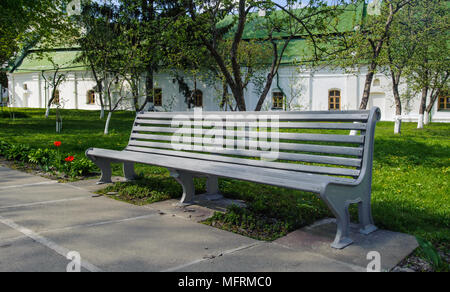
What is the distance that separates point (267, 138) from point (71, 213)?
2080mm

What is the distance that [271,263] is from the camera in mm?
2844

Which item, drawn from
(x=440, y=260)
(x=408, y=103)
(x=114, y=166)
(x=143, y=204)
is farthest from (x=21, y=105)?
(x=440, y=260)

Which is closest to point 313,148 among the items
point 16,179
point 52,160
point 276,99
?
point 16,179

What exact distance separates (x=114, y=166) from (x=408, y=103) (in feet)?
76.6

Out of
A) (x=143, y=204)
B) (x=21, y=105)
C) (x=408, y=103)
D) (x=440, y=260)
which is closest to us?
(x=440, y=260)

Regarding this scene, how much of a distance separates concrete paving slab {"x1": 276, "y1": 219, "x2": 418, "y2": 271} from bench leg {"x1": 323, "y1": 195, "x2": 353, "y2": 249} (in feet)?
0.15

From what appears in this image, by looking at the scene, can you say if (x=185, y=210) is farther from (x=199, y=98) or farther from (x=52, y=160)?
(x=199, y=98)

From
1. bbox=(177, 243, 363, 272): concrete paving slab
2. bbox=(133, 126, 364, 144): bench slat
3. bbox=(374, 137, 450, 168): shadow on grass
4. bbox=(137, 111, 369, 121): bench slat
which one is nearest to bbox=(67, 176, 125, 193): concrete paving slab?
bbox=(133, 126, 364, 144): bench slat

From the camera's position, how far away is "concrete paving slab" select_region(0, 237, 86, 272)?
2.70 meters

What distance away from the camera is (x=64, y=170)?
250 inches

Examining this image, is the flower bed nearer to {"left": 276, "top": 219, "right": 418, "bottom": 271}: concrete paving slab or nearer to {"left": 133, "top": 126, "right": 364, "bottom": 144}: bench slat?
{"left": 133, "top": 126, "right": 364, "bottom": 144}: bench slat

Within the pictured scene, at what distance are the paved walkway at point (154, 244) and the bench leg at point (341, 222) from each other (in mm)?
70

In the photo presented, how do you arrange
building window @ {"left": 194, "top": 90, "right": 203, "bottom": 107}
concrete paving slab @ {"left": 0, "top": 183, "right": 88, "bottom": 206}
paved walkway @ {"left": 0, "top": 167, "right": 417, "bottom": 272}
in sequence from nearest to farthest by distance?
paved walkway @ {"left": 0, "top": 167, "right": 417, "bottom": 272}, concrete paving slab @ {"left": 0, "top": 183, "right": 88, "bottom": 206}, building window @ {"left": 194, "top": 90, "right": 203, "bottom": 107}
